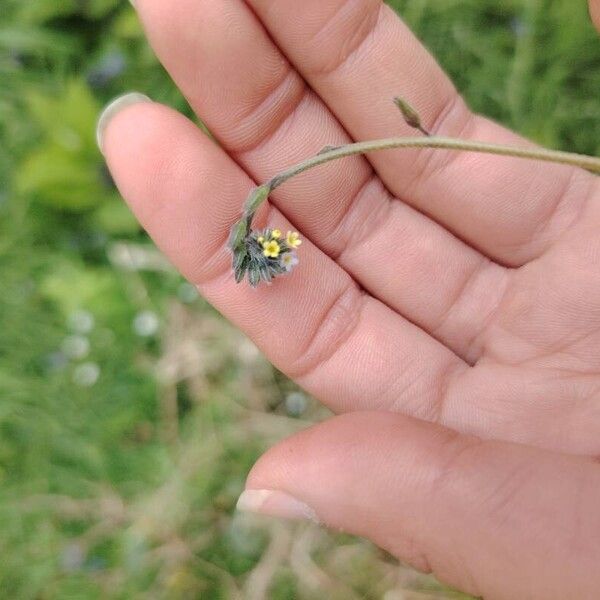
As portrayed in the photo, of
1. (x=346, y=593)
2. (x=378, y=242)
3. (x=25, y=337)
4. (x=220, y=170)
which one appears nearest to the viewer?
(x=220, y=170)

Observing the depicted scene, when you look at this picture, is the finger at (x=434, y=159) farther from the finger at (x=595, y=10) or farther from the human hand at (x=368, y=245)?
the finger at (x=595, y=10)

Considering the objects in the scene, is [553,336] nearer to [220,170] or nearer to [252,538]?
[220,170]

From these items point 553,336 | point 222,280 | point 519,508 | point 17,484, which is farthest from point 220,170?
point 17,484

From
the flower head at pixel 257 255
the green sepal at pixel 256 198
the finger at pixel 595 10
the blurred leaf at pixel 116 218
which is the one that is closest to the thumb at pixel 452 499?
the flower head at pixel 257 255

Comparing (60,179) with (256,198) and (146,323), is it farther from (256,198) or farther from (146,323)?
(256,198)

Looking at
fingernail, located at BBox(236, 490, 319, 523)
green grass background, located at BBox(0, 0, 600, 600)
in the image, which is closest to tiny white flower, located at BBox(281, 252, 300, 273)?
fingernail, located at BBox(236, 490, 319, 523)

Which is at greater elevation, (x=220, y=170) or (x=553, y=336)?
(x=220, y=170)
